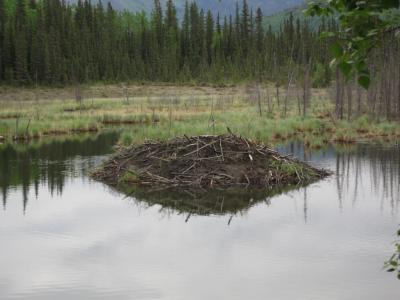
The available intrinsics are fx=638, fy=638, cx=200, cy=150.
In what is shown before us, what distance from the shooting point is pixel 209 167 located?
20.5 m

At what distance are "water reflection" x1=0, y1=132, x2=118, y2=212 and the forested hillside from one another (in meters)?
40.4

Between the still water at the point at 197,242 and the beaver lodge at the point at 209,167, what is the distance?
94cm

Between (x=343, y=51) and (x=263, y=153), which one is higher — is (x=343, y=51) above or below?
above

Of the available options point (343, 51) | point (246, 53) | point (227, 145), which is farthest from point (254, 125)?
point (246, 53)

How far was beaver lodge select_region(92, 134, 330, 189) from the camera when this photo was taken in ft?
66.1

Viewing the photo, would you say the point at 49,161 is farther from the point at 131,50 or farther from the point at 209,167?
the point at 131,50

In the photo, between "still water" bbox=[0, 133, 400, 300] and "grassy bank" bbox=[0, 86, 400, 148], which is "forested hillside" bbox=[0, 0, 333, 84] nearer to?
"grassy bank" bbox=[0, 86, 400, 148]

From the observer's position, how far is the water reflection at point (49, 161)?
21344 mm

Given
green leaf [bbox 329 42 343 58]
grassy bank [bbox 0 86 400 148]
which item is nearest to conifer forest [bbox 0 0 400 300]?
green leaf [bbox 329 42 343 58]

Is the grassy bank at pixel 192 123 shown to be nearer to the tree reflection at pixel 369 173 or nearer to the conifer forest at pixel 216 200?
the conifer forest at pixel 216 200

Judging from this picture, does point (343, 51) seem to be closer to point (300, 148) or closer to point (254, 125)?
point (300, 148)

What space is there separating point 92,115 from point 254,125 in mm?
15225

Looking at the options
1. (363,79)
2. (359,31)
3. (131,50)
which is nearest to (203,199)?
(359,31)

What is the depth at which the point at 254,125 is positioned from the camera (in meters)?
32.5
